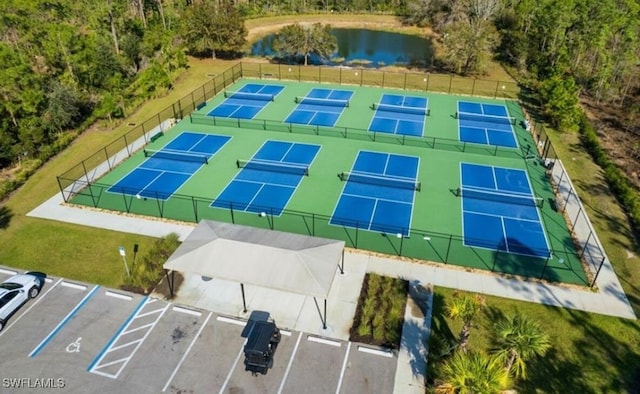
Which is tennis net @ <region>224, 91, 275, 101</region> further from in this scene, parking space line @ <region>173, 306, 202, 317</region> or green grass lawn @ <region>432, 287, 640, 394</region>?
green grass lawn @ <region>432, 287, 640, 394</region>

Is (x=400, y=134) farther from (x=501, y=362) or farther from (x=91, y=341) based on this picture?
(x=91, y=341)

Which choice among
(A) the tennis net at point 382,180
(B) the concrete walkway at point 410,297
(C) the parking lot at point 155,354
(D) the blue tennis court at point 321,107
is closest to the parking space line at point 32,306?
(C) the parking lot at point 155,354

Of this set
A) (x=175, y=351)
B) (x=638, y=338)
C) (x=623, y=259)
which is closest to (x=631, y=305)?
(x=638, y=338)

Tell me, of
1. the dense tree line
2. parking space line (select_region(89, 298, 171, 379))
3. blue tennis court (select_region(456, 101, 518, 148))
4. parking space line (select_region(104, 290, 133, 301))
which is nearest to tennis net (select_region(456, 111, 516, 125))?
blue tennis court (select_region(456, 101, 518, 148))

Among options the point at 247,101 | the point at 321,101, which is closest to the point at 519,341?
the point at 321,101

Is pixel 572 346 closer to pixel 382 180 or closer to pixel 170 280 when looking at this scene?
pixel 382 180

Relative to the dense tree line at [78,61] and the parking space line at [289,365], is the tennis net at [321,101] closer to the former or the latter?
the dense tree line at [78,61]
